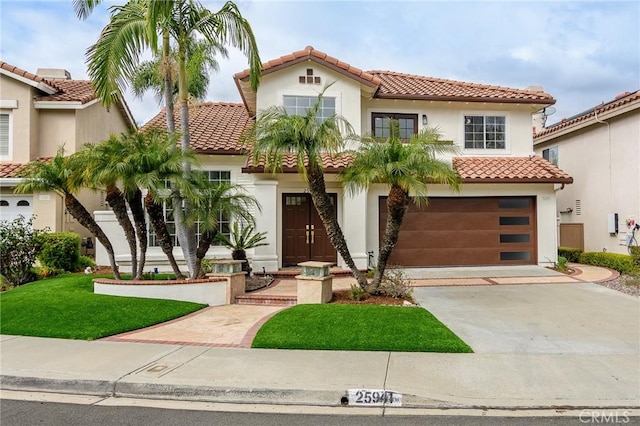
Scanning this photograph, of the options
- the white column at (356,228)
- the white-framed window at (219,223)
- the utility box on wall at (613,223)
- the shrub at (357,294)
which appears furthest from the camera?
the utility box on wall at (613,223)

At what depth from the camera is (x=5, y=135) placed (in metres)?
14.8

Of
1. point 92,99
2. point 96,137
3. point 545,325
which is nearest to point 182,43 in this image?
point 92,99

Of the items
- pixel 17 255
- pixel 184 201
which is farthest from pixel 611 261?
pixel 17 255

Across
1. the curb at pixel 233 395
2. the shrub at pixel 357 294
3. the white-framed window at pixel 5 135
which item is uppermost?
the white-framed window at pixel 5 135

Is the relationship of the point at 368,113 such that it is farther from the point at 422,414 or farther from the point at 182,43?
the point at 422,414

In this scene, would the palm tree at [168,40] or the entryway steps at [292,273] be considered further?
the entryway steps at [292,273]

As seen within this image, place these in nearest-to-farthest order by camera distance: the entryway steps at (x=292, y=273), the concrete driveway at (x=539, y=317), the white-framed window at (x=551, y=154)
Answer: the concrete driveway at (x=539, y=317) → the entryway steps at (x=292, y=273) → the white-framed window at (x=551, y=154)

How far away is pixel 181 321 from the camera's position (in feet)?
28.1

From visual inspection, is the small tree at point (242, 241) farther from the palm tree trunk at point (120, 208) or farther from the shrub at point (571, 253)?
the shrub at point (571, 253)

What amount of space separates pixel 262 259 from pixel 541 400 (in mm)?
9239

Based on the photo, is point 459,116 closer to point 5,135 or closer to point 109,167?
point 109,167

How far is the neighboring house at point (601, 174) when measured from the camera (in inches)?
559

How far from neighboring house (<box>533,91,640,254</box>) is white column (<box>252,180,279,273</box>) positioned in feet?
38.1

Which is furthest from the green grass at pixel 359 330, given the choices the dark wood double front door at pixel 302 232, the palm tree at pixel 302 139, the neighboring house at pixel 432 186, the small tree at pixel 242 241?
the dark wood double front door at pixel 302 232
